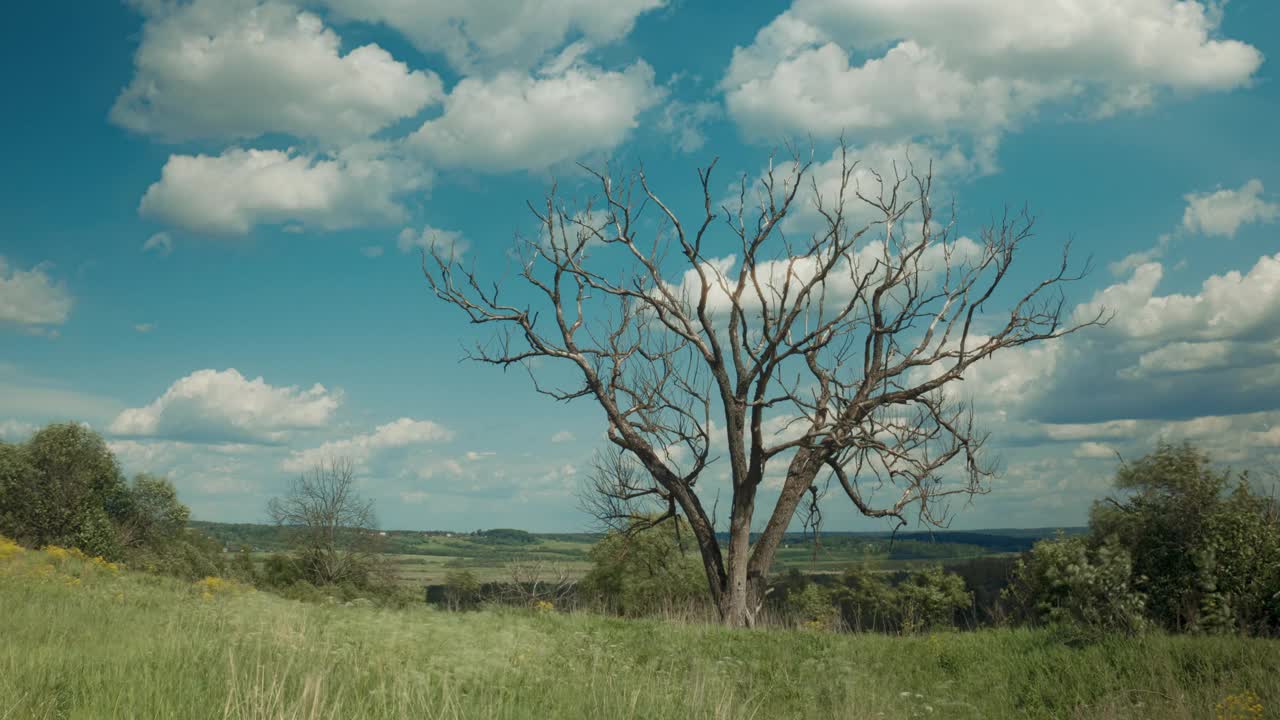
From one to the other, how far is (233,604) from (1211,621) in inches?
580

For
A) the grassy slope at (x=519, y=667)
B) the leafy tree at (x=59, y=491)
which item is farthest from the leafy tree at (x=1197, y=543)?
the leafy tree at (x=59, y=491)

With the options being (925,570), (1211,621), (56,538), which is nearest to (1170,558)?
(1211,621)

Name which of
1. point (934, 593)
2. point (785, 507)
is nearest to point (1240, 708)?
point (785, 507)

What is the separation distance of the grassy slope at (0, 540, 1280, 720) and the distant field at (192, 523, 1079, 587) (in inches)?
137

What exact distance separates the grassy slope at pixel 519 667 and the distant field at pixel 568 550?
137 inches

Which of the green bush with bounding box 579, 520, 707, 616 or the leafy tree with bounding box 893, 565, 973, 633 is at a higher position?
the green bush with bounding box 579, 520, 707, 616

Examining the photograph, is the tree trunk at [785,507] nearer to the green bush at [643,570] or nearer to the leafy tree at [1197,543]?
the leafy tree at [1197,543]

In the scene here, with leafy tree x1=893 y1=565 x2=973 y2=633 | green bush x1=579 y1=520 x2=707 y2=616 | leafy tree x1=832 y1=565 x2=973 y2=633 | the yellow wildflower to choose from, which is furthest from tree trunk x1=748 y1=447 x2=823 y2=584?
leafy tree x1=893 y1=565 x2=973 y2=633

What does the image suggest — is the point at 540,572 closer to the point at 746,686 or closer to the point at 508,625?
the point at 508,625

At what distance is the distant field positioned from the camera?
17703mm

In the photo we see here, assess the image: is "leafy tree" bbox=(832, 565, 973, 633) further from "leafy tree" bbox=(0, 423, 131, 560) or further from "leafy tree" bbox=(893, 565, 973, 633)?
"leafy tree" bbox=(0, 423, 131, 560)

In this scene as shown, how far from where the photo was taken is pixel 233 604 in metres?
11.8

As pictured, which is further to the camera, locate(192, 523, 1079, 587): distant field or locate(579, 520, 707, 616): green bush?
locate(579, 520, 707, 616): green bush

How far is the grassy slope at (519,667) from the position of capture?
5234mm
